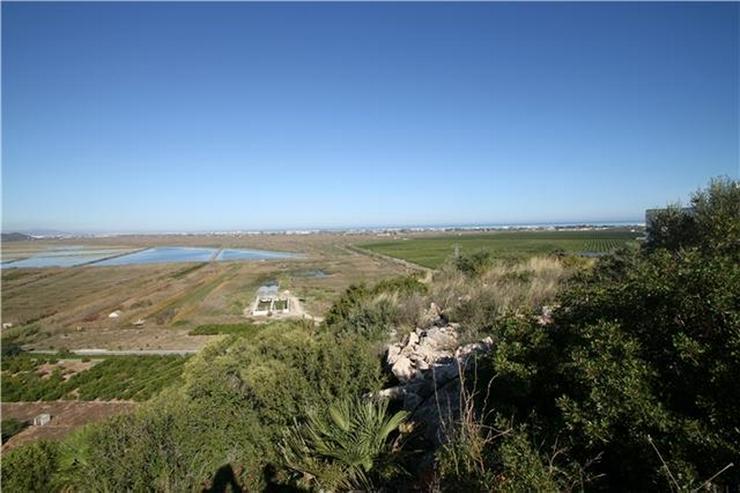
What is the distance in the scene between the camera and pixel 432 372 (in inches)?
263

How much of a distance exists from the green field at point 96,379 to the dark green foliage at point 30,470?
625 inches

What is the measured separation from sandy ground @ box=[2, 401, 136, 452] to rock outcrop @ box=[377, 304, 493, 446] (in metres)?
21.1

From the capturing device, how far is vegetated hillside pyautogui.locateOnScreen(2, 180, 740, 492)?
2.80 metres

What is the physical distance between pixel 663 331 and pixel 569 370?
31.4 inches

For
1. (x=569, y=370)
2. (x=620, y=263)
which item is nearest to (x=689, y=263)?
(x=569, y=370)

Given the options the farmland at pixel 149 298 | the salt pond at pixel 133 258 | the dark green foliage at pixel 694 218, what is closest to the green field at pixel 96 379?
the farmland at pixel 149 298

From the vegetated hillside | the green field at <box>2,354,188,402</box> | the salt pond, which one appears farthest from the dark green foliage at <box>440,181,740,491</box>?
the salt pond

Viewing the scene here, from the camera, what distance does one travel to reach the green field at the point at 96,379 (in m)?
28.0

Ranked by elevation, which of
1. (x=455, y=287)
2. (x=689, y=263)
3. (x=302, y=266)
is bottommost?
(x=302, y=266)

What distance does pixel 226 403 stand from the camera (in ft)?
26.2

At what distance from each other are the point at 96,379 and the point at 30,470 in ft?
79.6

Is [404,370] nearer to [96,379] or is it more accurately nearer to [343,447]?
[343,447]

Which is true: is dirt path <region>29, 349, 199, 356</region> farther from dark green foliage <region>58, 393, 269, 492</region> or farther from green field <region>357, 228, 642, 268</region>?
dark green foliage <region>58, 393, 269, 492</region>

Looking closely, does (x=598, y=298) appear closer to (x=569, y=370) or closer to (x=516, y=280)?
(x=569, y=370)
